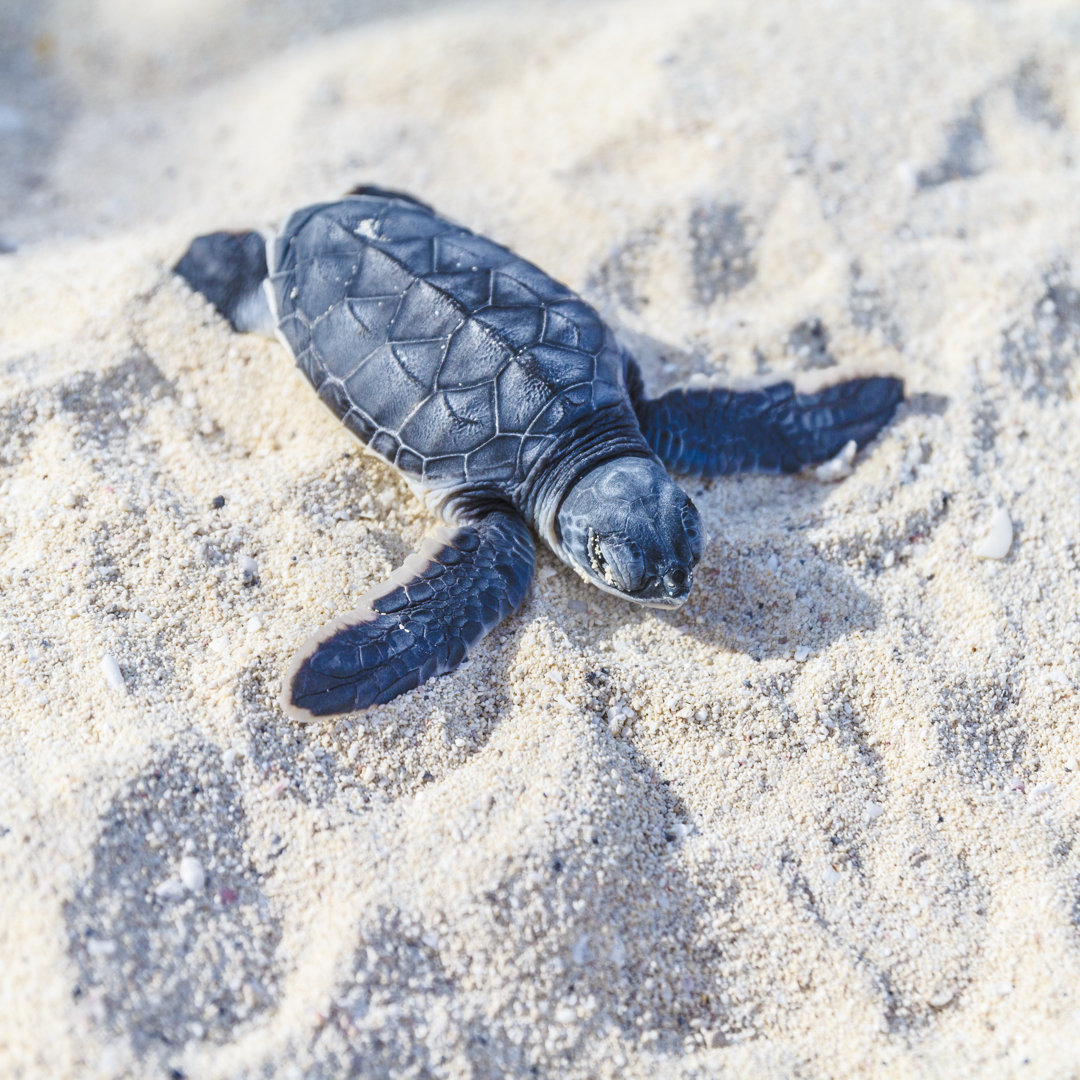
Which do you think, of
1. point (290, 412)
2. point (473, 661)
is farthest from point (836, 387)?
point (290, 412)

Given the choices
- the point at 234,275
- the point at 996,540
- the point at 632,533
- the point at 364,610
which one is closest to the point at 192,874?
the point at 364,610

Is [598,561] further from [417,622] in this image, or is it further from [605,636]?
[417,622]

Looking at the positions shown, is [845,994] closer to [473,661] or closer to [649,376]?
[473,661]

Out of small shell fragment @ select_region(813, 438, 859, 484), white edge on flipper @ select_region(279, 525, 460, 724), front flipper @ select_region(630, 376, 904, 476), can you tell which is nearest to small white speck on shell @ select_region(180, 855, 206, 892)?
white edge on flipper @ select_region(279, 525, 460, 724)

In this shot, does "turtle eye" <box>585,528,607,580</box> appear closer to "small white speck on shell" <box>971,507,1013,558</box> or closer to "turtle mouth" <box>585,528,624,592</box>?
"turtle mouth" <box>585,528,624,592</box>

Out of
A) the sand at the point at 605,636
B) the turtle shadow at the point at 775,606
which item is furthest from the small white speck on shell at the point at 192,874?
the turtle shadow at the point at 775,606

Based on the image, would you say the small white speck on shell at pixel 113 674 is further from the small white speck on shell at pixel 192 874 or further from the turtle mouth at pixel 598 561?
the turtle mouth at pixel 598 561
